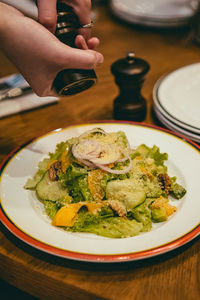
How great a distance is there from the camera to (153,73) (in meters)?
2.20

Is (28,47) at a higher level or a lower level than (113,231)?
higher

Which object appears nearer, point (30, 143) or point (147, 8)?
point (30, 143)

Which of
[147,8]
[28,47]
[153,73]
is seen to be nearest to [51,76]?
[28,47]

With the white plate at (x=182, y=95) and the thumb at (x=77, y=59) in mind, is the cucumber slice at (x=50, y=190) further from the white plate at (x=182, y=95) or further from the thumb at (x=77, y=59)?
the white plate at (x=182, y=95)

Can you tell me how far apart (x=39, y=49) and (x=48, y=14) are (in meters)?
0.17

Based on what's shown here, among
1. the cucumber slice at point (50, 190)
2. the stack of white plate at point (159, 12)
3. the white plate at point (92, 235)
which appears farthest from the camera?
the stack of white plate at point (159, 12)

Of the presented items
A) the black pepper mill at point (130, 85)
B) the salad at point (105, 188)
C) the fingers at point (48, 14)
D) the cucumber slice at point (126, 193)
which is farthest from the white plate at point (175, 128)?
the fingers at point (48, 14)

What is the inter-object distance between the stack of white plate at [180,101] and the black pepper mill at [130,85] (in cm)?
10

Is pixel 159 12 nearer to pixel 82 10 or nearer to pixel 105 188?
pixel 82 10

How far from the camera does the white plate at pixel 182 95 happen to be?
154cm

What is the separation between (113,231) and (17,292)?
0.78 metres

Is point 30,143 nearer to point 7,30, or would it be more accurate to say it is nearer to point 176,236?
point 7,30

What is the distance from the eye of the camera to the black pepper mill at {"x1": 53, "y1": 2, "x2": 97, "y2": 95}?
106 cm

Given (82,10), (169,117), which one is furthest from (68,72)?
(169,117)
